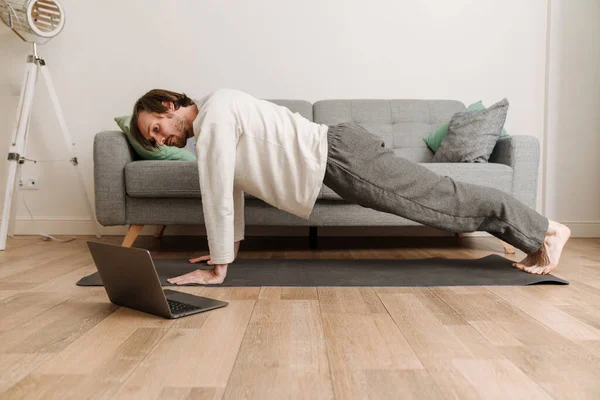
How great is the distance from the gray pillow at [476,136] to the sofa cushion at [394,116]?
0.98 ft

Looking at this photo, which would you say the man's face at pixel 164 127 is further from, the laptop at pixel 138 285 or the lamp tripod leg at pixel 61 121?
the lamp tripod leg at pixel 61 121

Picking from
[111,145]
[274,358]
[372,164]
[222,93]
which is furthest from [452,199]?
[111,145]

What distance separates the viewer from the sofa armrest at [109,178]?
268cm

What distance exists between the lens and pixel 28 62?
328cm

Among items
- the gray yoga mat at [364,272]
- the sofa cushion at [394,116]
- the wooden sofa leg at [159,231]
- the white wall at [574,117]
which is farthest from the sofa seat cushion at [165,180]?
the white wall at [574,117]

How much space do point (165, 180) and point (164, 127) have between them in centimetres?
71

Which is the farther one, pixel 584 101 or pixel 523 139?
pixel 584 101

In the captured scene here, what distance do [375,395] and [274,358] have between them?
0.28 m

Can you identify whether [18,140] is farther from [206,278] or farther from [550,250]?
[550,250]

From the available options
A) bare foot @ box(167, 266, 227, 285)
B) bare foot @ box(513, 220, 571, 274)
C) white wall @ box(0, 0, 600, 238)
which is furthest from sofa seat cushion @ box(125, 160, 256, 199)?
bare foot @ box(513, 220, 571, 274)

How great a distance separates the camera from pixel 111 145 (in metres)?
2.69

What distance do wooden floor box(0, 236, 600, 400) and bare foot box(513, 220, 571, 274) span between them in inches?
4.0

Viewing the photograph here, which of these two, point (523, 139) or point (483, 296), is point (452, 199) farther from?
point (523, 139)

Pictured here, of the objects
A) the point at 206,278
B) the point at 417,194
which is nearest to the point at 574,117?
the point at 417,194
